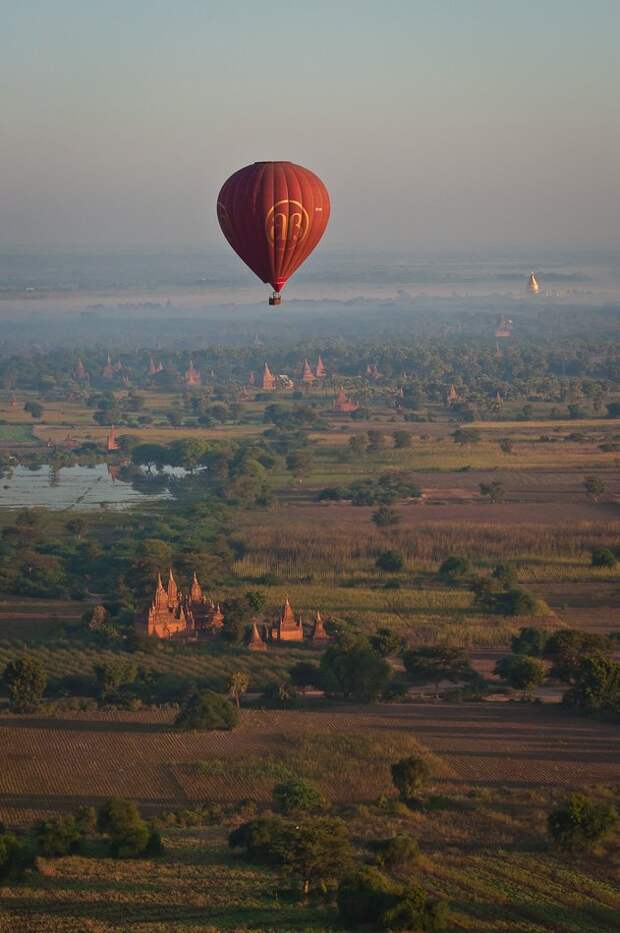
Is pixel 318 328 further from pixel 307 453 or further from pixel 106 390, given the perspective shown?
pixel 307 453

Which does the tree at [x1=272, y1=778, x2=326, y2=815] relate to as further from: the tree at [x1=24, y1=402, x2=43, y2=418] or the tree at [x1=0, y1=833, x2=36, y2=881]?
the tree at [x1=24, y1=402, x2=43, y2=418]

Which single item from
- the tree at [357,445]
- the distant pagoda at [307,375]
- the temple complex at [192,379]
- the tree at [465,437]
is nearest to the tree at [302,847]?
the tree at [357,445]

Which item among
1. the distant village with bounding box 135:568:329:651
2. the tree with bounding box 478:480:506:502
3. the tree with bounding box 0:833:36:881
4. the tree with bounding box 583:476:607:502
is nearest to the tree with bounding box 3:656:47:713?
the distant village with bounding box 135:568:329:651

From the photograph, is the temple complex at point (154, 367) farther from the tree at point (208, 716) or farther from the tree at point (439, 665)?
the tree at point (208, 716)

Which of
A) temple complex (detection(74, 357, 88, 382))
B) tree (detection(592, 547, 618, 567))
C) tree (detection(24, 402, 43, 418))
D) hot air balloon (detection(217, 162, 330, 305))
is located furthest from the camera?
temple complex (detection(74, 357, 88, 382))

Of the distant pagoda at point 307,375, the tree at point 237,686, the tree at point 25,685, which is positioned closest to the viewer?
the tree at point 25,685

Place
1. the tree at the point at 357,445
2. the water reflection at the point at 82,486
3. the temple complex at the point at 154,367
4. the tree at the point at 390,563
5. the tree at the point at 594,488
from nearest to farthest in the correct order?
the tree at the point at 390,563 → the tree at the point at 594,488 → the water reflection at the point at 82,486 → the tree at the point at 357,445 → the temple complex at the point at 154,367
